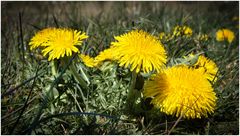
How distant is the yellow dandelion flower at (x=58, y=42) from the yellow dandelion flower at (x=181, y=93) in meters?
0.40

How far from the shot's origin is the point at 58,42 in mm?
1447

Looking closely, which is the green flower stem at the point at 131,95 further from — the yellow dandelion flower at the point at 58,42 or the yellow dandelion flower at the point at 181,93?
the yellow dandelion flower at the point at 58,42

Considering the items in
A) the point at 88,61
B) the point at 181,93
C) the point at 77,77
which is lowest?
the point at 181,93

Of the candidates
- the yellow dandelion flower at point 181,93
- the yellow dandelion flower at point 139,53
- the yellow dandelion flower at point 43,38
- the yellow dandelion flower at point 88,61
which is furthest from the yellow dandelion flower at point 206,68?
the yellow dandelion flower at point 43,38

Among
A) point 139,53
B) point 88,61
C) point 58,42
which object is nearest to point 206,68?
point 139,53

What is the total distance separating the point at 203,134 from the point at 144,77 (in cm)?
41

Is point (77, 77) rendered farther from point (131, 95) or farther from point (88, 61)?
point (131, 95)

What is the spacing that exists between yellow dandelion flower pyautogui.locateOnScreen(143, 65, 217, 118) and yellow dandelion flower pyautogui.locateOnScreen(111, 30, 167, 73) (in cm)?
10

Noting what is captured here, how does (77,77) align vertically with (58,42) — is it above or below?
below

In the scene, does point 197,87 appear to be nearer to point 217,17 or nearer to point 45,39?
point 45,39

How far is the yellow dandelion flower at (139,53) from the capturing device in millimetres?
1297

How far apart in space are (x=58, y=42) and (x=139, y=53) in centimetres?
40

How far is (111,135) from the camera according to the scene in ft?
4.57

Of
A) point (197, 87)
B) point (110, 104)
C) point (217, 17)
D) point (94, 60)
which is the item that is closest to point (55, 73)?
point (94, 60)
